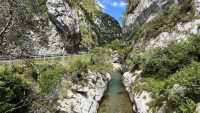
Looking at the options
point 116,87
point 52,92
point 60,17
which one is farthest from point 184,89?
point 60,17

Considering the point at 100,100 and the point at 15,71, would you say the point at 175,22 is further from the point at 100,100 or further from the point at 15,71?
the point at 15,71

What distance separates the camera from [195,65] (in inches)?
1293

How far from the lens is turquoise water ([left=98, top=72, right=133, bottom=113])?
40691 millimetres

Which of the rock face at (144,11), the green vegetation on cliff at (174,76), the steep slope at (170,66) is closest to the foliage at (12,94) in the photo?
the steep slope at (170,66)

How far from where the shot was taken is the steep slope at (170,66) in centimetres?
3039

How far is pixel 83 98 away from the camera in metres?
40.8

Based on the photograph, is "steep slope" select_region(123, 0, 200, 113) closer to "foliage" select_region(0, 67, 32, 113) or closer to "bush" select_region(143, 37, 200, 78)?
"bush" select_region(143, 37, 200, 78)

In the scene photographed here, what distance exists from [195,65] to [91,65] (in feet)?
91.3

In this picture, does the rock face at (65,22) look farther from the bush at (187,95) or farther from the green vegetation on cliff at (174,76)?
the bush at (187,95)

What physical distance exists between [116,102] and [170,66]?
990cm

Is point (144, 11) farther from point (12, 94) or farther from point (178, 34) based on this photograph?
point (12, 94)

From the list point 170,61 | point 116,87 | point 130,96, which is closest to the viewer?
point 170,61

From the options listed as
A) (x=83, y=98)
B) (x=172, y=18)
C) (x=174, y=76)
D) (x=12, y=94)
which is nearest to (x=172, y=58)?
(x=174, y=76)

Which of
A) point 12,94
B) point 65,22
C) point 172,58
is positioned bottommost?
point 12,94
